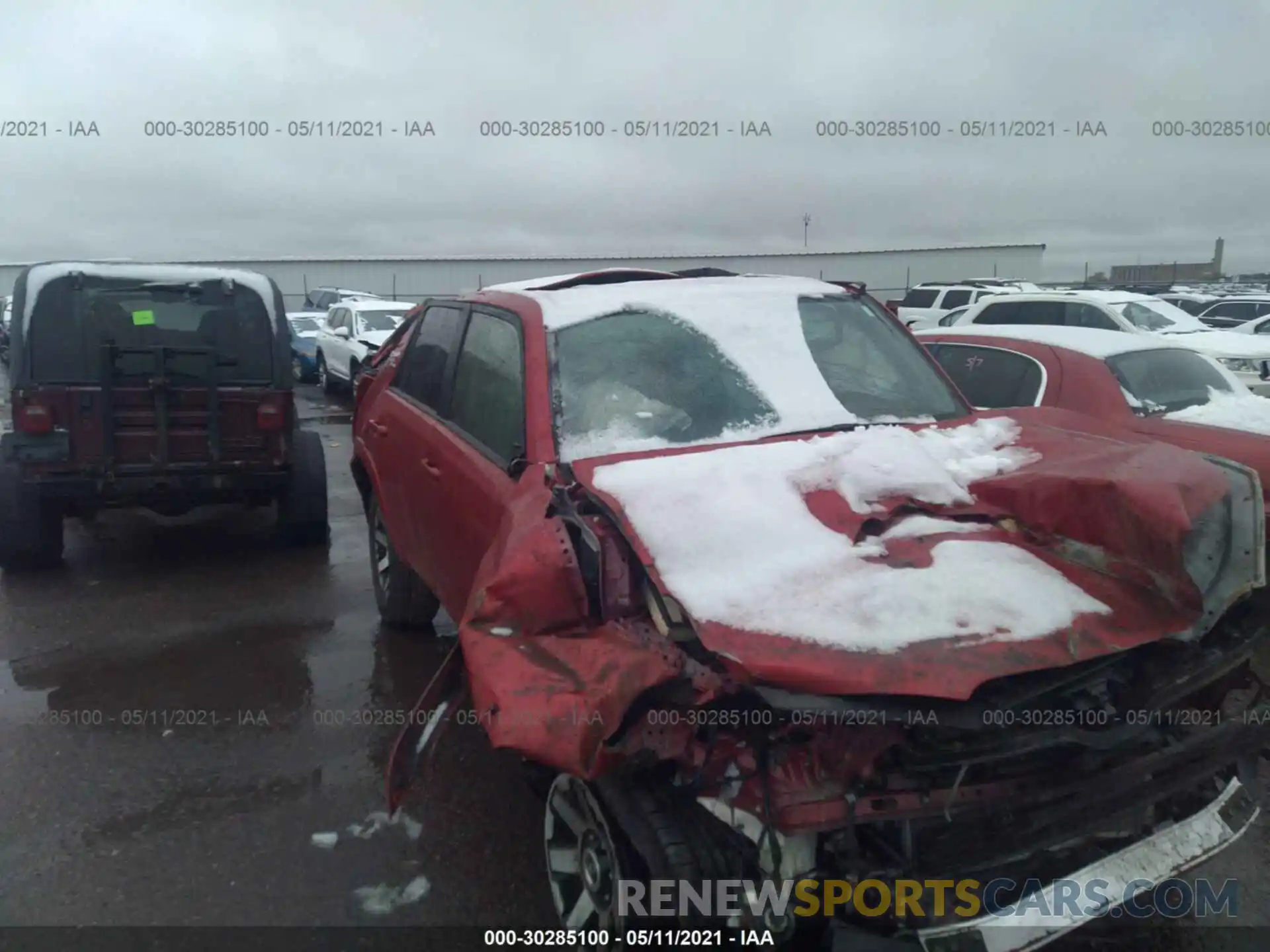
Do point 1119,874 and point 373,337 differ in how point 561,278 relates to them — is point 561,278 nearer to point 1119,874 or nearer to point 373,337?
point 1119,874

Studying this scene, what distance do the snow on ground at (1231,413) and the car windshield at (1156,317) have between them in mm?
7976

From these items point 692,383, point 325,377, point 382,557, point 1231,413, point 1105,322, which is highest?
point 1105,322

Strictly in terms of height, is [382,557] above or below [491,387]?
below

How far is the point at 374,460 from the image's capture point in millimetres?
5312

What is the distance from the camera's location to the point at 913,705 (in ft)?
7.41

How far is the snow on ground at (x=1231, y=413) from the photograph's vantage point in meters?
5.69

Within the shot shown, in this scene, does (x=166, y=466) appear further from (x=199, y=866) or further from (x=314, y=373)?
(x=314, y=373)

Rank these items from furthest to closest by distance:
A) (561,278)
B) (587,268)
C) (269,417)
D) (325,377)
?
(587,268), (325,377), (269,417), (561,278)

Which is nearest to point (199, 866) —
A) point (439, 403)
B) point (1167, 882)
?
point (439, 403)

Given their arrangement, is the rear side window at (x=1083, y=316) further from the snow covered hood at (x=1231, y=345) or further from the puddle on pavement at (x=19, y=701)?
the puddle on pavement at (x=19, y=701)

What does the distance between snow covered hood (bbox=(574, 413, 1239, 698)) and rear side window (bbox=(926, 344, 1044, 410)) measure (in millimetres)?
3136

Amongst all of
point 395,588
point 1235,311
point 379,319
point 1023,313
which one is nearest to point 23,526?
Answer: point 395,588

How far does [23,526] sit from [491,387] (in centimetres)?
440

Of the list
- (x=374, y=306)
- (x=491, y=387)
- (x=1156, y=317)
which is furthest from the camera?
(x=374, y=306)
